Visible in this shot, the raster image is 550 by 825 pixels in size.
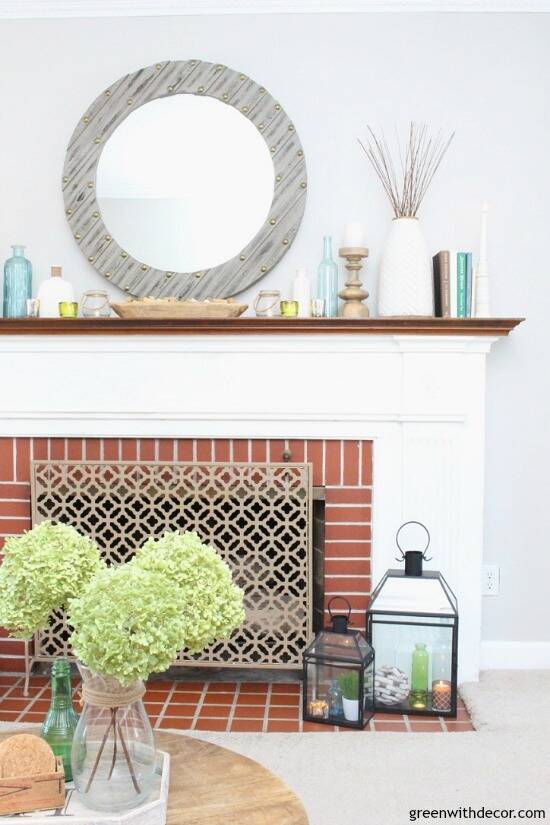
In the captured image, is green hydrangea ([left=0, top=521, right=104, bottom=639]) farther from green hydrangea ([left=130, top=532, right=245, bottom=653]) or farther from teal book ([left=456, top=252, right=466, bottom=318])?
teal book ([left=456, top=252, right=466, bottom=318])

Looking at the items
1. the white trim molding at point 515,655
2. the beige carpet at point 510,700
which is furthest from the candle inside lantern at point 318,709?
the white trim molding at point 515,655

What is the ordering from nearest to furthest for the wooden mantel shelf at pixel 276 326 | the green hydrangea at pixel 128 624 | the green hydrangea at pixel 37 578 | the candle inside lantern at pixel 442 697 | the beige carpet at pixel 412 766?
the green hydrangea at pixel 128 624, the green hydrangea at pixel 37 578, the beige carpet at pixel 412 766, the candle inside lantern at pixel 442 697, the wooden mantel shelf at pixel 276 326

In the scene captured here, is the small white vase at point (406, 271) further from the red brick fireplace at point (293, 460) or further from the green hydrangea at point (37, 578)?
the green hydrangea at point (37, 578)

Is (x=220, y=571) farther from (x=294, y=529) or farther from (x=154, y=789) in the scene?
(x=294, y=529)

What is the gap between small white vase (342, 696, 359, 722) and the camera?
238cm

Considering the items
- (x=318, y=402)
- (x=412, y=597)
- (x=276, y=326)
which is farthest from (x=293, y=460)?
(x=412, y=597)

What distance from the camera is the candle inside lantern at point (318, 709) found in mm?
2426

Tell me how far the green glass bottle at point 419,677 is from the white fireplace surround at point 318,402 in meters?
0.30

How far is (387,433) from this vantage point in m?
2.74

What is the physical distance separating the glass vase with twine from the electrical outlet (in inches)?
74.2

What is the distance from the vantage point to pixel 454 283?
9.02ft

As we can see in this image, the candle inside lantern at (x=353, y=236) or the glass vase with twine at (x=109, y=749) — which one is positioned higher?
the candle inside lantern at (x=353, y=236)

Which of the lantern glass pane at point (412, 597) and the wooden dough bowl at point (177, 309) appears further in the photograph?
the wooden dough bowl at point (177, 309)

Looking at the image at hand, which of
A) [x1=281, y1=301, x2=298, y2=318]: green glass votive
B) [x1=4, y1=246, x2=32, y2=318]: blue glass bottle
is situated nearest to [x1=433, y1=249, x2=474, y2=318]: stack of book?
[x1=281, y1=301, x2=298, y2=318]: green glass votive
